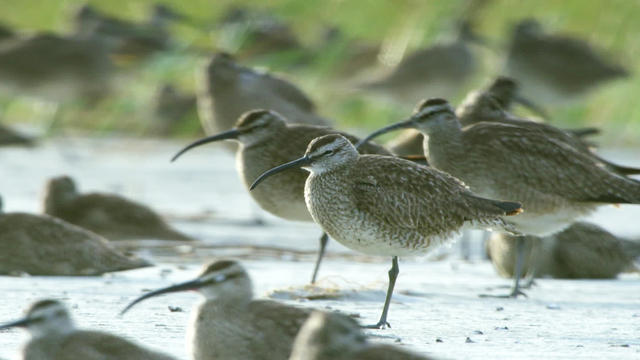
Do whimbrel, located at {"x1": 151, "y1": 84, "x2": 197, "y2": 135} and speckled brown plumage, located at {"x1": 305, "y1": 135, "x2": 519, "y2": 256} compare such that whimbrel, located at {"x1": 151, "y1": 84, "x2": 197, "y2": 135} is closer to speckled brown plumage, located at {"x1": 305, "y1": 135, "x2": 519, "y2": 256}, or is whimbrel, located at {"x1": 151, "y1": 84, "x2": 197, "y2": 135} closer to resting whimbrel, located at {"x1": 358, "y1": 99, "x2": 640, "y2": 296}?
resting whimbrel, located at {"x1": 358, "y1": 99, "x2": 640, "y2": 296}

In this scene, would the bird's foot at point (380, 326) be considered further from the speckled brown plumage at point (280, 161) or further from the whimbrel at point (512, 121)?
the whimbrel at point (512, 121)

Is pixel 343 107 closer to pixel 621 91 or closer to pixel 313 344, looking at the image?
pixel 621 91

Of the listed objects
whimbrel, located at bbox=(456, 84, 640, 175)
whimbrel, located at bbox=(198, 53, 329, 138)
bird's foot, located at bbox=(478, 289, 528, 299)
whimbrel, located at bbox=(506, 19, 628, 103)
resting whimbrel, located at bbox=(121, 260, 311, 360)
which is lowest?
resting whimbrel, located at bbox=(121, 260, 311, 360)

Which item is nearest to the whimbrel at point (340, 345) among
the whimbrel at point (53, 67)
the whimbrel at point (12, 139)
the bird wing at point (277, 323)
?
the bird wing at point (277, 323)

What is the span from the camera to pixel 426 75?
1530 centimetres

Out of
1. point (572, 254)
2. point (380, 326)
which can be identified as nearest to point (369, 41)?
point (572, 254)

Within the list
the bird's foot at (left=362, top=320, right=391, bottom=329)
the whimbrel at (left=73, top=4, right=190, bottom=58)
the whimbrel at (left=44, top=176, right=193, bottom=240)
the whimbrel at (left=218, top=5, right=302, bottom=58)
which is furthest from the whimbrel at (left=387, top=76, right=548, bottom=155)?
the whimbrel at (left=73, top=4, right=190, bottom=58)

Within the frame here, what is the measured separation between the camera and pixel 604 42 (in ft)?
60.1

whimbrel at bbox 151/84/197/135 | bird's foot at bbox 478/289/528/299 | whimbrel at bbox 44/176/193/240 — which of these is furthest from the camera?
whimbrel at bbox 151/84/197/135

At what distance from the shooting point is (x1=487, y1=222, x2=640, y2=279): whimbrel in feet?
25.5

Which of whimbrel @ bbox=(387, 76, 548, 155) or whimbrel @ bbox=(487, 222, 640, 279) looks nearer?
whimbrel @ bbox=(487, 222, 640, 279)

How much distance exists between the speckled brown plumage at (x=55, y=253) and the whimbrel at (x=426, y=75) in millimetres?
8437

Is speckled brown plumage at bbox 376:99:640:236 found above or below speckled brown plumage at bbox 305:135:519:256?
above

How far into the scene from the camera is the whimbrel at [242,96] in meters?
10.3
